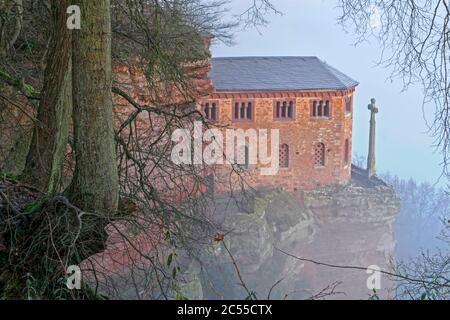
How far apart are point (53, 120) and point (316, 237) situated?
23.7 meters

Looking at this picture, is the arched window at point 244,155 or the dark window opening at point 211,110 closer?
the arched window at point 244,155

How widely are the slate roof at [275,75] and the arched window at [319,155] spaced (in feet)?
8.97

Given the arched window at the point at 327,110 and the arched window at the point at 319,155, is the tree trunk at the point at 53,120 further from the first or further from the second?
the arched window at the point at 319,155

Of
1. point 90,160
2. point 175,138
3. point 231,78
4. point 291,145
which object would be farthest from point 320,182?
point 90,160

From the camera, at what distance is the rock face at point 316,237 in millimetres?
23031

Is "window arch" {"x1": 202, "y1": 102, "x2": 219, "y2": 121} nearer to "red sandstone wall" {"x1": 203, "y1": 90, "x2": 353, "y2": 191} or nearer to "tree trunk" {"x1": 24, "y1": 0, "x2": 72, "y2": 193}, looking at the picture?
"red sandstone wall" {"x1": 203, "y1": 90, "x2": 353, "y2": 191}

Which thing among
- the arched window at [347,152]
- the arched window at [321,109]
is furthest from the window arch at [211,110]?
the arched window at [347,152]

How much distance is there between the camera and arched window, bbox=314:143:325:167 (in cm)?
2822

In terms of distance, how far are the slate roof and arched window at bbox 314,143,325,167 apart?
2734 mm

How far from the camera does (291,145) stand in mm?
27781

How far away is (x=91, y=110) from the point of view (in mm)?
4719

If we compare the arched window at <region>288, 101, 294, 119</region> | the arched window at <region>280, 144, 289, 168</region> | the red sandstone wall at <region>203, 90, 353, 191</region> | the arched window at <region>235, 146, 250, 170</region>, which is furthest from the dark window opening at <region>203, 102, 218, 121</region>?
the arched window at <region>280, 144, 289, 168</region>

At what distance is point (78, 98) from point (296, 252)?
22.8 metres
